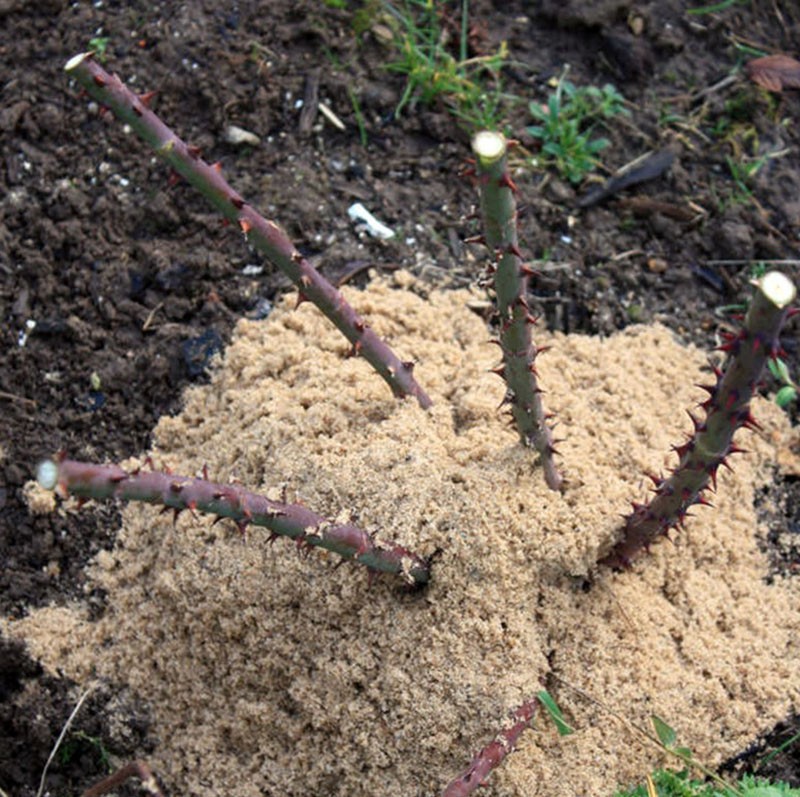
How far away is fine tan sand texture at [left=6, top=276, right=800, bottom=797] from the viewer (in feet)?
7.11

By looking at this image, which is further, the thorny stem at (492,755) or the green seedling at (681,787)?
the green seedling at (681,787)

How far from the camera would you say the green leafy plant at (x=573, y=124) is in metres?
3.12

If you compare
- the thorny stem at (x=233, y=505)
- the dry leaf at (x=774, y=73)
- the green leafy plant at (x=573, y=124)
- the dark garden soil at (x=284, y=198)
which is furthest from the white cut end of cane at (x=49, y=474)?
the dry leaf at (x=774, y=73)

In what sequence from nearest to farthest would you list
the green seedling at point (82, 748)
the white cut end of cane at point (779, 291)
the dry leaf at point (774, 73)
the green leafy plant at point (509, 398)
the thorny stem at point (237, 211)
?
the white cut end of cane at point (779, 291) → the green leafy plant at point (509, 398) → the thorny stem at point (237, 211) → the green seedling at point (82, 748) → the dry leaf at point (774, 73)

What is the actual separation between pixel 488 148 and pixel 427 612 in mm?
998

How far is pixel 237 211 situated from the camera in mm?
2062

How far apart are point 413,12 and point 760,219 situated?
1.28m

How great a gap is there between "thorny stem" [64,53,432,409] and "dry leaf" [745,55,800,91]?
1731 millimetres

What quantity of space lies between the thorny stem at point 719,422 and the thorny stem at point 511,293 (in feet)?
0.70

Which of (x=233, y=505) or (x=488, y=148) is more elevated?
(x=488, y=148)

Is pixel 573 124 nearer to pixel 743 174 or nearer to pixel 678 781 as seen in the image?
pixel 743 174

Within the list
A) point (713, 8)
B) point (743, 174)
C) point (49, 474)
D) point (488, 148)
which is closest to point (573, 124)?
point (743, 174)

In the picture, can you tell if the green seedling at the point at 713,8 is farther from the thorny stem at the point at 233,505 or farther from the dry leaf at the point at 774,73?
the thorny stem at the point at 233,505

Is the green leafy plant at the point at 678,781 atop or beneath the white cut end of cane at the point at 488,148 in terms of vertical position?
beneath
